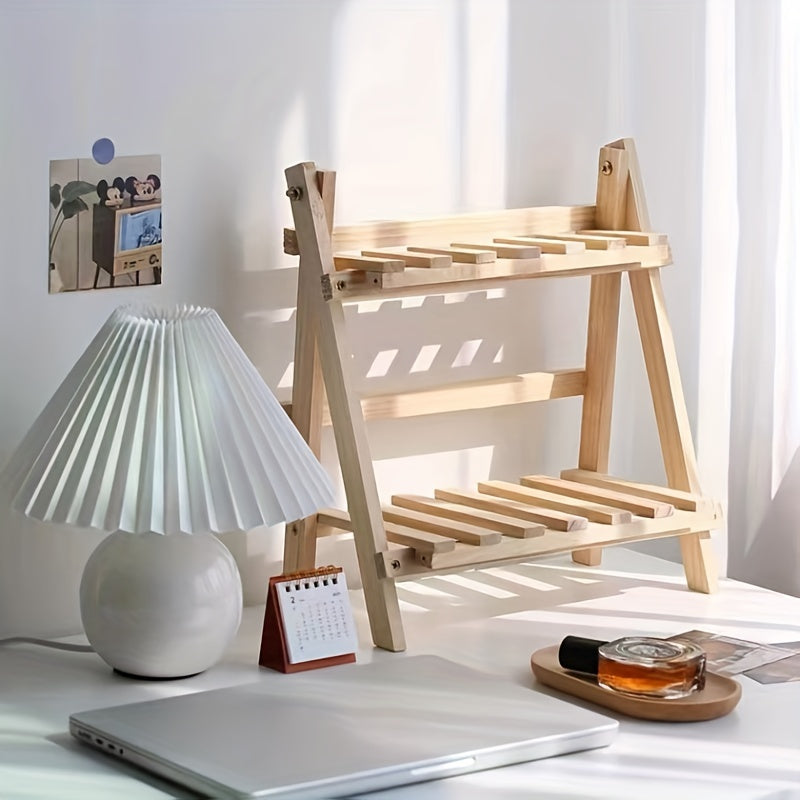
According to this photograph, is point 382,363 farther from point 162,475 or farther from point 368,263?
point 162,475

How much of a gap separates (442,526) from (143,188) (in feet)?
1.80

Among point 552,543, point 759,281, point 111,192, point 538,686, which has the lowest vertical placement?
point 538,686

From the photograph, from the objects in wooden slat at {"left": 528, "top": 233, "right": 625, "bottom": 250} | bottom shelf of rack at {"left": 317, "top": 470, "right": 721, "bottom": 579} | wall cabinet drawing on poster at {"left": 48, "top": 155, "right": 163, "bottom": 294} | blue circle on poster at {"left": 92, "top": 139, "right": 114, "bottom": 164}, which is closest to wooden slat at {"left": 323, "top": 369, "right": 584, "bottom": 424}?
bottom shelf of rack at {"left": 317, "top": 470, "right": 721, "bottom": 579}

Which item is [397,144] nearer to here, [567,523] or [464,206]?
[464,206]

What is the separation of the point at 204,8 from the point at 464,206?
18.2 inches

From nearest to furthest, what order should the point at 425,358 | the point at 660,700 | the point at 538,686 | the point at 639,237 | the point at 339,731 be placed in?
1. the point at 339,731
2. the point at 660,700
3. the point at 538,686
4. the point at 639,237
5. the point at 425,358

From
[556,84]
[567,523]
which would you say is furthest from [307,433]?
[556,84]

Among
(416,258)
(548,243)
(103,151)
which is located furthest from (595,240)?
(103,151)

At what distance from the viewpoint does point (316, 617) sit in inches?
66.7

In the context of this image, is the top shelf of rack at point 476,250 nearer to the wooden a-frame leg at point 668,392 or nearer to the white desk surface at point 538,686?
the wooden a-frame leg at point 668,392

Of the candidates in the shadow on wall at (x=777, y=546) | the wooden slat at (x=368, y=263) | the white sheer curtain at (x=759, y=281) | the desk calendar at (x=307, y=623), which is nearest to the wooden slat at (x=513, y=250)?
the wooden slat at (x=368, y=263)

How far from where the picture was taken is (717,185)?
7.59ft

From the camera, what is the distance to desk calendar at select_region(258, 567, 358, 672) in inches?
65.5

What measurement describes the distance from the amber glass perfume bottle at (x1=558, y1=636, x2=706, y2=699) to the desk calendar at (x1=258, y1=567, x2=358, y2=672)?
29 cm
